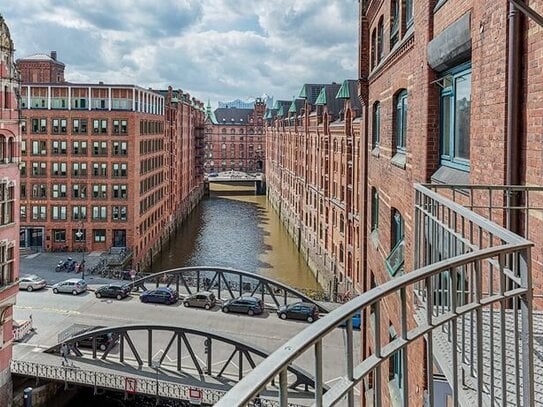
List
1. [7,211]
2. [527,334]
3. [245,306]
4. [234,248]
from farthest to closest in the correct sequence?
[234,248] < [245,306] < [7,211] < [527,334]

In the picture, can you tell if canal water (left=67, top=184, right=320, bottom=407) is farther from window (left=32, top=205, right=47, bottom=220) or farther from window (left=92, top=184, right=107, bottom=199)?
window (left=32, top=205, right=47, bottom=220)

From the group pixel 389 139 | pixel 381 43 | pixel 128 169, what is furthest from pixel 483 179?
pixel 128 169

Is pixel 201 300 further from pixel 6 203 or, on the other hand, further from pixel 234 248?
pixel 234 248

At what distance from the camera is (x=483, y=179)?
6.62m

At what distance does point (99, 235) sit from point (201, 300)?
21427 millimetres

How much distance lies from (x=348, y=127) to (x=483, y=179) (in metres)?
37.4

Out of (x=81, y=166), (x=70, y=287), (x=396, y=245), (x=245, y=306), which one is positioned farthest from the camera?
(x=81, y=166)

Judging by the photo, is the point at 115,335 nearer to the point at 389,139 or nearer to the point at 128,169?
the point at 389,139

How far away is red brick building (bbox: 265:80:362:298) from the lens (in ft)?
138

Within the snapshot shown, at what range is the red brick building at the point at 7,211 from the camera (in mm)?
23797

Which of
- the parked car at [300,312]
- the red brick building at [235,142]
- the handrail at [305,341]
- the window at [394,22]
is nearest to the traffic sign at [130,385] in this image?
the parked car at [300,312]

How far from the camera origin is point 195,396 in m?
23.5

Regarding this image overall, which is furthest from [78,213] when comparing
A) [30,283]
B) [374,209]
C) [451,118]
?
[451,118]

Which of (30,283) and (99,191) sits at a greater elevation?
(99,191)
